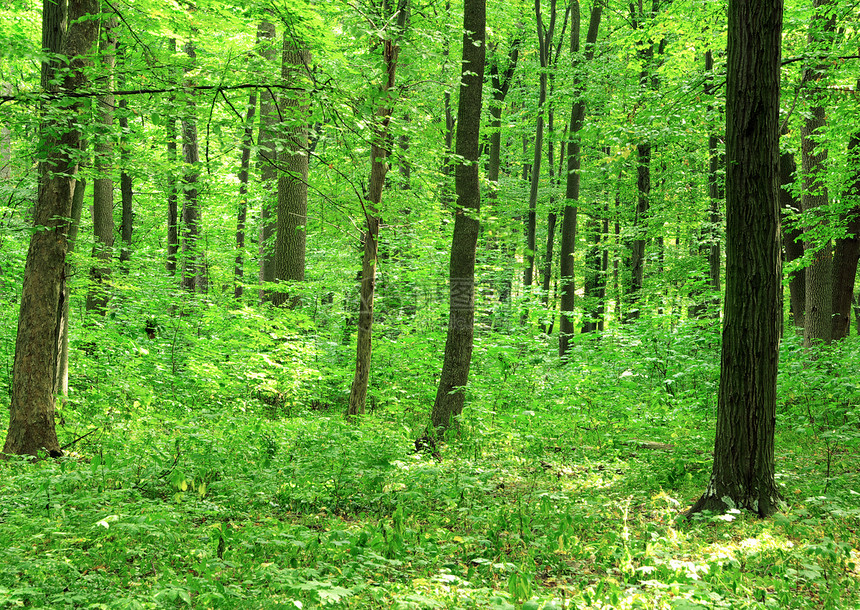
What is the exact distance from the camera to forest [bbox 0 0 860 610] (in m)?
→ 4.07

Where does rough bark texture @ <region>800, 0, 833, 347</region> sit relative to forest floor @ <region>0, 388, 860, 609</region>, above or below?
above

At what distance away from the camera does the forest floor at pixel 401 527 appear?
139 inches

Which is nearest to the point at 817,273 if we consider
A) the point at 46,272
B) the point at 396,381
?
the point at 396,381

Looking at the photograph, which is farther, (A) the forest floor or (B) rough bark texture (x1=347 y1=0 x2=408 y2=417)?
(B) rough bark texture (x1=347 y1=0 x2=408 y2=417)

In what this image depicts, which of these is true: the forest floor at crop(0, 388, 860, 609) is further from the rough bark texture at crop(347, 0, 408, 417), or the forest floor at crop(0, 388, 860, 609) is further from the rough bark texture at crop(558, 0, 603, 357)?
the rough bark texture at crop(558, 0, 603, 357)

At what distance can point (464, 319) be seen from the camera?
28.1 ft

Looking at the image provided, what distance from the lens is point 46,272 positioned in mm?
6422

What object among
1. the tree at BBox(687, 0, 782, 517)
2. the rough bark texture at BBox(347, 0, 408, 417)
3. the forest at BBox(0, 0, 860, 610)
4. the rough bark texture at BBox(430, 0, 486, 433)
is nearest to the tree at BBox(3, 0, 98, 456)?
the forest at BBox(0, 0, 860, 610)

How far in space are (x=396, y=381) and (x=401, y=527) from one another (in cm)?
660

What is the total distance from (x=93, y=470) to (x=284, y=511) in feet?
6.82

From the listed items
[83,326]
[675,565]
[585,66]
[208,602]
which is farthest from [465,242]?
[585,66]

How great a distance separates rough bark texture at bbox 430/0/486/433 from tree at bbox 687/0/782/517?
395 centimetres

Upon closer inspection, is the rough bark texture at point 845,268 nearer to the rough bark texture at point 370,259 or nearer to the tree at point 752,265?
the tree at point 752,265

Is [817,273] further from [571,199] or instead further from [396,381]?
[396,381]
